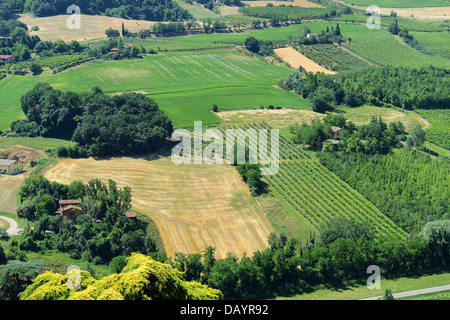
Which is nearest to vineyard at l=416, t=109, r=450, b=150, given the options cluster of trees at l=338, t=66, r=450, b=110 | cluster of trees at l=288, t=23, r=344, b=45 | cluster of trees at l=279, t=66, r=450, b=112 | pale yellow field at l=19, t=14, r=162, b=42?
cluster of trees at l=338, t=66, r=450, b=110

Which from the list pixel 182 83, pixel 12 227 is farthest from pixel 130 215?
pixel 182 83

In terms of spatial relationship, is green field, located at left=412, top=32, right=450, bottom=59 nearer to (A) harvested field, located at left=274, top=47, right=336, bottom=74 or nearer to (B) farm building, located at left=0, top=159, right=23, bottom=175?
(A) harvested field, located at left=274, top=47, right=336, bottom=74

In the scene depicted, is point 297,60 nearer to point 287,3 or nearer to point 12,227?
point 287,3

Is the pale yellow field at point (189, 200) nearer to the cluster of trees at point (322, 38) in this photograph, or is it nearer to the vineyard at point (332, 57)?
the vineyard at point (332, 57)

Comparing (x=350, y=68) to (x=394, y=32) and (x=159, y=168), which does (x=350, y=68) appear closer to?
(x=394, y=32)

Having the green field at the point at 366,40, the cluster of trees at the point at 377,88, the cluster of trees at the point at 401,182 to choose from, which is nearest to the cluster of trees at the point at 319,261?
the cluster of trees at the point at 401,182

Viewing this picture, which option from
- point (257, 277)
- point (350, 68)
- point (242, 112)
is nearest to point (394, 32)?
point (350, 68)
